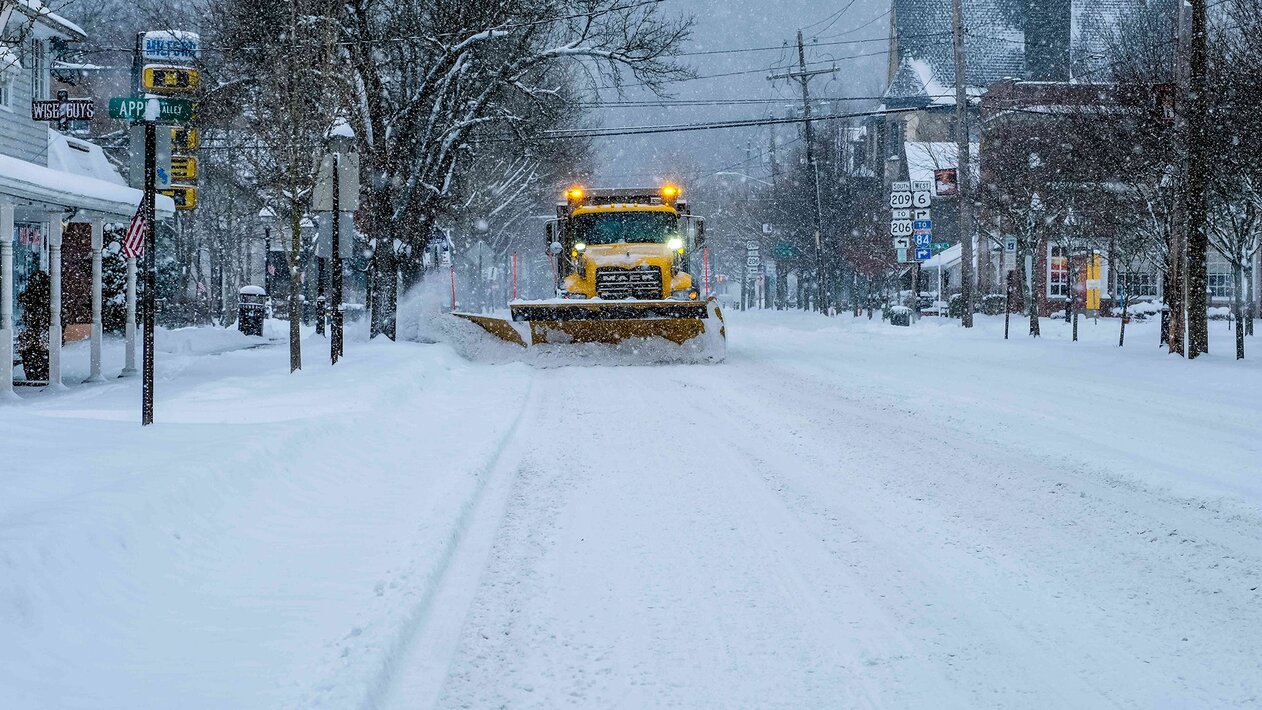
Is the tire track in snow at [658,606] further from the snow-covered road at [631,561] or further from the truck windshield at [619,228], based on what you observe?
the truck windshield at [619,228]

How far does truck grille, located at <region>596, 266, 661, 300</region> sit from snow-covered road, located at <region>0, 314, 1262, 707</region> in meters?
10.2

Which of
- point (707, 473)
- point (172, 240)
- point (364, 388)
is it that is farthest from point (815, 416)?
point (172, 240)

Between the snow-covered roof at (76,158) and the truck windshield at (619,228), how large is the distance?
39.1ft

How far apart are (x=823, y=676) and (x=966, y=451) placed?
5.31 meters

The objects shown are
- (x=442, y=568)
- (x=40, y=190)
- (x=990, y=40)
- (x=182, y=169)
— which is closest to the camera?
(x=442, y=568)

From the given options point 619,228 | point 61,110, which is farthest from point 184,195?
point 619,228

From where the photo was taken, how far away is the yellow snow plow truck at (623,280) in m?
19.4

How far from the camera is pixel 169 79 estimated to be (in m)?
21.5

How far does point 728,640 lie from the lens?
447 cm

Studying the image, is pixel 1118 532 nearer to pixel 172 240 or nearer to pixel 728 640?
pixel 728 640

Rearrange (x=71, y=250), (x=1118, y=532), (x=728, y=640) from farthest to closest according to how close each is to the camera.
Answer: (x=71, y=250) → (x=1118, y=532) → (x=728, y=640)

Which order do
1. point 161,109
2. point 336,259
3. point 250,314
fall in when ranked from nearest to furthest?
point 161,109, point 336,259, point 250,314

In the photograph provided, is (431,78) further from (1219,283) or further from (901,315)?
(1219,283)

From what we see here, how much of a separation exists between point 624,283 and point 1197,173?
382 inches
